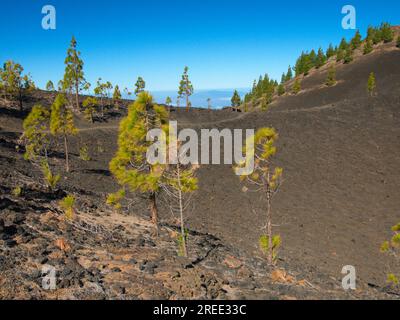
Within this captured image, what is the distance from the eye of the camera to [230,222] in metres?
28.1

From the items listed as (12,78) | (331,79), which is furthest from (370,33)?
(12,78)

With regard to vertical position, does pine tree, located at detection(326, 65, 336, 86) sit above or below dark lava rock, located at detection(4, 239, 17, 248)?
above

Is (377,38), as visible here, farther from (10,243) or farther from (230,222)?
(10,243)

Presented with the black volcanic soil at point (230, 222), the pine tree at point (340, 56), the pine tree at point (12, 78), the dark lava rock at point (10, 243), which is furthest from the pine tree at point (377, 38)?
the dark lava rock at point (10, 243)

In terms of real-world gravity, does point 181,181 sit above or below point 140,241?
above

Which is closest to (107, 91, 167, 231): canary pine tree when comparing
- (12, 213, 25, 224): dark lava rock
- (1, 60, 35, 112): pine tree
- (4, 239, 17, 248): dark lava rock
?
(12, 213, 25, 224): dark lava rock

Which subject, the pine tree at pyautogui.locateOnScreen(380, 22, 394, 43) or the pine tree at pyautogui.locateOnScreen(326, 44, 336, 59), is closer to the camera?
the pine tree at pyautogui.locateOnScreen(380, 22, 394, 43)

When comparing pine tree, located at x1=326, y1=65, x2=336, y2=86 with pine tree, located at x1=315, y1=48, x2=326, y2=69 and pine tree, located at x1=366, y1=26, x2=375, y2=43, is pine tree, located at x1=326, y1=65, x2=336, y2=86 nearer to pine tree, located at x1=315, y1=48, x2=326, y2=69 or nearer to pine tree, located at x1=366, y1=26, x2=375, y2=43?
pine tree, located at x1=315, y1=48, x2=326, y2=69

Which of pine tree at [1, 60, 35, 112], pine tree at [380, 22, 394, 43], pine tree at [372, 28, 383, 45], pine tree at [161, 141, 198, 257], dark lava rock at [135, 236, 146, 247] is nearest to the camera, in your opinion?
pine tree at [161, 141, 198, 257]

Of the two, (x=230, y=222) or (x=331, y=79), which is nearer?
(x=230, y=222)

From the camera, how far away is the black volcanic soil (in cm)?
1147

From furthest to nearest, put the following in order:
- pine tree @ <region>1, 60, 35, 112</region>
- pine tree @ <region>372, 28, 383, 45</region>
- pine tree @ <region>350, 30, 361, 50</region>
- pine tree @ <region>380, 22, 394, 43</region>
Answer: pine tree @ <region>350, 30, 361, 50</region> → pine tree @ <region>372, 28, 383, 45</region> → pine tree @ <region>380, 22, 394, 43</region> → pine tree @ <region>1, 60, 35, 112</region>

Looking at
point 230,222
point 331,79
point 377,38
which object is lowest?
point 230,222
